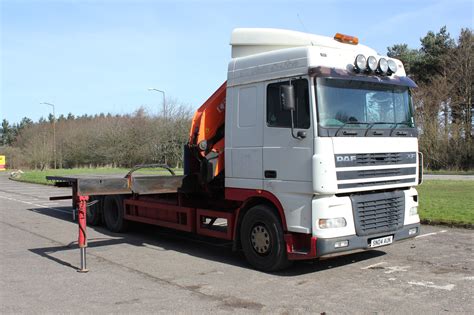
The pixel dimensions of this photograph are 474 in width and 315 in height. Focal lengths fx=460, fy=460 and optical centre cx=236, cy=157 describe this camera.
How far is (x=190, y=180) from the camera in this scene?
9.00 m

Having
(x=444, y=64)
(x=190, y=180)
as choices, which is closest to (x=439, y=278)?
(x=190, y=180)

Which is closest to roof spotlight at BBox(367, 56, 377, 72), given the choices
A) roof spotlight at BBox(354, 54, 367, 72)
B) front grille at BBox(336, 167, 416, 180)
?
roof spotlight at BBox(354, 54, 367, 72)

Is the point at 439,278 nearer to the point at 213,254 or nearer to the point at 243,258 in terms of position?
the point at 243,258

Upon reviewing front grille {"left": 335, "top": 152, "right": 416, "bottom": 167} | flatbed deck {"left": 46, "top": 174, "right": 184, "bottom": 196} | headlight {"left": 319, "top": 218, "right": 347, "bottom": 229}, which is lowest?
headlight {"left": 319, "top": 218, "right": 347, "bottom": 229}

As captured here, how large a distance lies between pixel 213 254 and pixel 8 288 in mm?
3523

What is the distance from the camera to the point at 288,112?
6684 mm

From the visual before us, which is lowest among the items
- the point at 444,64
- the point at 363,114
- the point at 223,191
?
the point at 223,191

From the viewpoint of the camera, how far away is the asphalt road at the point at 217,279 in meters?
5.38

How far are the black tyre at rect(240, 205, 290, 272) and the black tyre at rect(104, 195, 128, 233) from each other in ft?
14.7

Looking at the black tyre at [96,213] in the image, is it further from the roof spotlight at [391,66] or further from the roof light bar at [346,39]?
the roof spotlight at [391,66]

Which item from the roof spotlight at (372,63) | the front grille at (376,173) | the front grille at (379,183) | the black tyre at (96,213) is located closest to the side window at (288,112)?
the front grille at (376,173)

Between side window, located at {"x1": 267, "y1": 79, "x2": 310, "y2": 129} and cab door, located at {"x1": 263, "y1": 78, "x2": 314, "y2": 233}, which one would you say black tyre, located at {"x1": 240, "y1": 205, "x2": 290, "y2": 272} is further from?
side window, located at {"x1": 267, "y1": 79, "x2": 310, "y2": 129}

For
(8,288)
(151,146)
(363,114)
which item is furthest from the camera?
(151,146)

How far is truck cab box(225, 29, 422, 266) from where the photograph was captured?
20.8 ft
